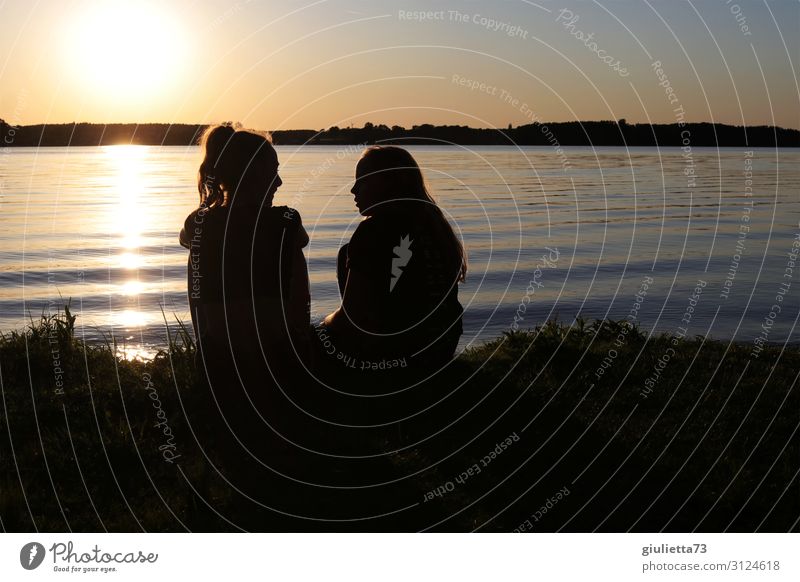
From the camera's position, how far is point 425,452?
623 cm

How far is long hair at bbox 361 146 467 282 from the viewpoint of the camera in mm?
6523

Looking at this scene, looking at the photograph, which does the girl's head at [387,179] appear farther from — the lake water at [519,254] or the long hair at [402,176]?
the lake water at [519,254]

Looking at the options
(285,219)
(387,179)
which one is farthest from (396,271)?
(285,219)

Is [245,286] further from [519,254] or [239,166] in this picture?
[519,254]

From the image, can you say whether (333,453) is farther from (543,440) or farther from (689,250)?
(689,250)

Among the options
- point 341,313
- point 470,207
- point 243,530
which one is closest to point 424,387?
→ point 341,313

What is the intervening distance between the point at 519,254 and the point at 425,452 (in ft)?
47.8

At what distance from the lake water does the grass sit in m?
4.22

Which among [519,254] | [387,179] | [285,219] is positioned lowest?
[519,254]

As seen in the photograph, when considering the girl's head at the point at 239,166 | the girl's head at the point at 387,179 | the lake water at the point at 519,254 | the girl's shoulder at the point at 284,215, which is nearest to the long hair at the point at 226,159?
the girl's head at the point at 239,166

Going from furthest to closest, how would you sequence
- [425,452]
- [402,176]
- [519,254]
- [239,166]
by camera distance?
1. [519,254]
2. [402,176]
3. [425,452]
4. [239,166]

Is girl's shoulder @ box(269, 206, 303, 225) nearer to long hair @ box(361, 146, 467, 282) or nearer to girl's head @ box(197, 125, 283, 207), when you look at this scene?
girl's head @ box(197, 125, 283, 207)

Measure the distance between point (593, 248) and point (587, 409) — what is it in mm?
15052

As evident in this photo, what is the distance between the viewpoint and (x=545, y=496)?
5629 mm
